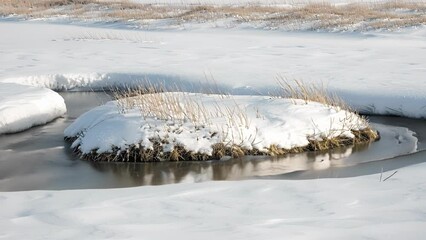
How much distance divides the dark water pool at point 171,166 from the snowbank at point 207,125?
1.12 feet

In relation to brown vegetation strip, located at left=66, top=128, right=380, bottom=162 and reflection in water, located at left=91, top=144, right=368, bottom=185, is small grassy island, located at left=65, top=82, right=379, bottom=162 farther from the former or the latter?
reflection in water, located at left=91, top=144, right=368, bottom=185

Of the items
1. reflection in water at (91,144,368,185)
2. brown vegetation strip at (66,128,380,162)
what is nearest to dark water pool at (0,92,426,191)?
reflection in water at (91,144,368,185)

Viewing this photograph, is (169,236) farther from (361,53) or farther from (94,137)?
(361,53)

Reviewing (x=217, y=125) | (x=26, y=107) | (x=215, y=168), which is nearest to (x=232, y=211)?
(x=215, y=168)

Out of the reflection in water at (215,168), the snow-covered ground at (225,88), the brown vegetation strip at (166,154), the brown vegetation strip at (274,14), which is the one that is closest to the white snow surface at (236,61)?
the snow-covered ground at (225,88)

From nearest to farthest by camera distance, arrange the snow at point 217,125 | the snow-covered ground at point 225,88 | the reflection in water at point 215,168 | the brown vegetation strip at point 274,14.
Answer: the snow-covered ground at point 225,88
the reflection in water at point 215,168
the snow at point 217,125
the brown vegetation strip at point 274,14

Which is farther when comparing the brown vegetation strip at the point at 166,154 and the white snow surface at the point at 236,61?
the white snow surface at the point at 236,61

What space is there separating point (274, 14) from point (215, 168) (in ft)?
65.7

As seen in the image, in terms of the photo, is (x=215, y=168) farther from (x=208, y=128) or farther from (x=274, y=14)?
(x=274, y=14)

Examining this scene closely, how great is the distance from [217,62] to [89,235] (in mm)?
13127

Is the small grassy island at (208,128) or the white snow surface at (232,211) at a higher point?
the white snow surface at (232,211)

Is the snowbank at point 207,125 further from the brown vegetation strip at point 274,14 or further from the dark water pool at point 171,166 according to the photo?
the brown vegetation strip at point 274,14

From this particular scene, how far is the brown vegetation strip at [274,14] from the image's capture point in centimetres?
2633

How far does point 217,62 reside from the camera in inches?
741
